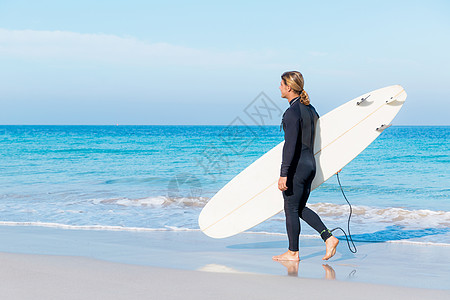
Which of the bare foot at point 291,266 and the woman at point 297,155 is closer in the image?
the bare foot at point 291,266

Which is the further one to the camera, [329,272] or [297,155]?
[297,155]

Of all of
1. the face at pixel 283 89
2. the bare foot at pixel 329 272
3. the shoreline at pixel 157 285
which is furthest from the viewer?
the face at pixel 283 89

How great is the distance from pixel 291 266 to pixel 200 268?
2.22 feet

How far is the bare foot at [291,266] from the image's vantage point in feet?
10.6

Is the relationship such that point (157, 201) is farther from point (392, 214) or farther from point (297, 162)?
point (297, 162)

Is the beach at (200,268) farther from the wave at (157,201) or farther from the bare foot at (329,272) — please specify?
the wave at (157,201)

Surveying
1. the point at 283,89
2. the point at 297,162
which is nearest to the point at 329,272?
the point at 297,162

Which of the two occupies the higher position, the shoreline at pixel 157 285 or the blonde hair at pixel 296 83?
the blonde hair at pixel 296 83

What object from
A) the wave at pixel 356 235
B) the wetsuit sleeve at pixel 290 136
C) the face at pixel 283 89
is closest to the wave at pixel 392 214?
the wave at pixel 356 235

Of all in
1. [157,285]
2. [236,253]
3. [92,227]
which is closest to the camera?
[157,285]

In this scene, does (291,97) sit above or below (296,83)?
below

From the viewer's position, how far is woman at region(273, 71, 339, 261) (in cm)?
339

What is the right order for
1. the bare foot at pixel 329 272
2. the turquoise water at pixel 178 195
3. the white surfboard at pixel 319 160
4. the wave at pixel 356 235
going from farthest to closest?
the turquoise water at pixel 178 195, the wave at pixel 356 235, the white surfboard at pixel 319 160, the bare foot at pixel 329 272

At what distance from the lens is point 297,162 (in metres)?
3.49
